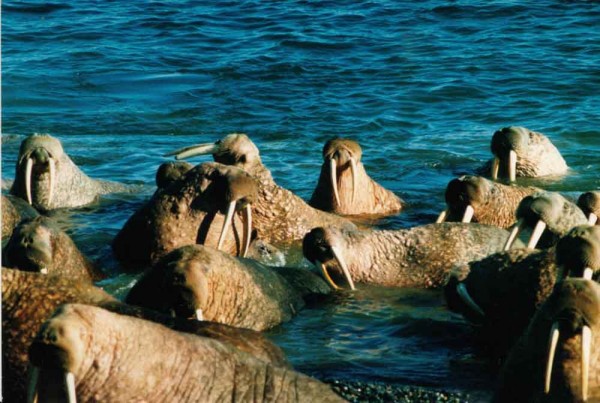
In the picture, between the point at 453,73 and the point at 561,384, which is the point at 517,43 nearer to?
the point at 453,73

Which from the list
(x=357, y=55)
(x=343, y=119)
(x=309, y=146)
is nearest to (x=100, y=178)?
(x=309, y=146)

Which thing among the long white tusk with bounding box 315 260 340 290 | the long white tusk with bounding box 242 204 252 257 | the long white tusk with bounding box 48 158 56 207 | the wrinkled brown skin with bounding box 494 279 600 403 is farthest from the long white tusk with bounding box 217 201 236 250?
the wrinkled brown skin with bounding box 494 279 600 403

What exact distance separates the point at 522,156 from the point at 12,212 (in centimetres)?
590

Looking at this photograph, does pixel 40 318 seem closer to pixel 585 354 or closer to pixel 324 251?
pixel 585 354

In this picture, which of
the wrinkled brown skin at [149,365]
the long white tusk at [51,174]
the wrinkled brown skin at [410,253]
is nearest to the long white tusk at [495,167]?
the wrinkled brown skin at [410,253]

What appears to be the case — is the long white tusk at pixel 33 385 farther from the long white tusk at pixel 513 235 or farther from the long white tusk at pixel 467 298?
the long white tusk at pixel 513 235

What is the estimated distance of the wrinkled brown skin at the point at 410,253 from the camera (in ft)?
31.6

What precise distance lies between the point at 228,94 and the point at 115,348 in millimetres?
13930

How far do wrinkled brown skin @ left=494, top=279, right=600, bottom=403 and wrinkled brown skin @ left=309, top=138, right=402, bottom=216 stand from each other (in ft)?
19.2

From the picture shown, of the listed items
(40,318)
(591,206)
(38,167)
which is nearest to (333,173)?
(38,167)

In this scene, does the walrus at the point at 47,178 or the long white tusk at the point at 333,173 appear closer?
the walrus at the point at 47,178

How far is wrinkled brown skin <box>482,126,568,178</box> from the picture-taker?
1385 cm

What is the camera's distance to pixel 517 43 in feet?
73.0

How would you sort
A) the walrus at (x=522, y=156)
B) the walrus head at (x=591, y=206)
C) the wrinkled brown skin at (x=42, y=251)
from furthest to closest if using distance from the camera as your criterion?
the walrus at (x=522, y=156), the walrus head at (x=591, y=206), the wrinkled brown skin at (x=42, y=251)
